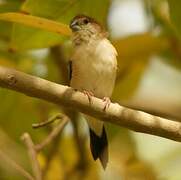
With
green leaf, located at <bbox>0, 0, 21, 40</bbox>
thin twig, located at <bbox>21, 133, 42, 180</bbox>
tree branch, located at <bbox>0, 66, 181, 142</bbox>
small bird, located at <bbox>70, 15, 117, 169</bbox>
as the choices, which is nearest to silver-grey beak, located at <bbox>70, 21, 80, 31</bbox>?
small bird, located at <bbox>70, 15, 117, 169</bbox>

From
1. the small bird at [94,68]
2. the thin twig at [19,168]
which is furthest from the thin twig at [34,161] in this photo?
the small bird at [94,68]

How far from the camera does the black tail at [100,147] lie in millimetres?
2162

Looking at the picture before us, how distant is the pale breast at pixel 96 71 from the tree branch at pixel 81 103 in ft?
2.11

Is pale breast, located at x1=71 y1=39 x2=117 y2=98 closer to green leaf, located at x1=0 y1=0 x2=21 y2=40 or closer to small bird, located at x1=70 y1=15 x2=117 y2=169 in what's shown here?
small bird, located at x1=70 y1=15 x2=117 y2=169

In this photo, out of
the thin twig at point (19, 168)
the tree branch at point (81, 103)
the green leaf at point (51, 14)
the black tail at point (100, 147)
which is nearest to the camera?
the tree branch at point (81, 103)

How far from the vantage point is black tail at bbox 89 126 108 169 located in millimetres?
2162

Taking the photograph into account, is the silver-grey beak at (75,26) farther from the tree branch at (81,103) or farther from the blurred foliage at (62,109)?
the tree branch at (81,103)

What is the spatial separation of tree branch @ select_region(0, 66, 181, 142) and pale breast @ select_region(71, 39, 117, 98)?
0.64 m

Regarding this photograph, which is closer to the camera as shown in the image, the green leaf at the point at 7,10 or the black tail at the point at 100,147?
the green leaf at the point at 7,10

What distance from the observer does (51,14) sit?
188 centimetres

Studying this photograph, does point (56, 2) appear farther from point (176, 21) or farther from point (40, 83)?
point (40, 83)

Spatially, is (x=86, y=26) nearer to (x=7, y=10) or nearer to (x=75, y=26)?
(x=75, y=26)

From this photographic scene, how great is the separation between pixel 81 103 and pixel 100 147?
2.67 ft

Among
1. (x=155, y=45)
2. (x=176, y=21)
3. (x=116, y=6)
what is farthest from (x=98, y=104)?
(x=116, y=6)
